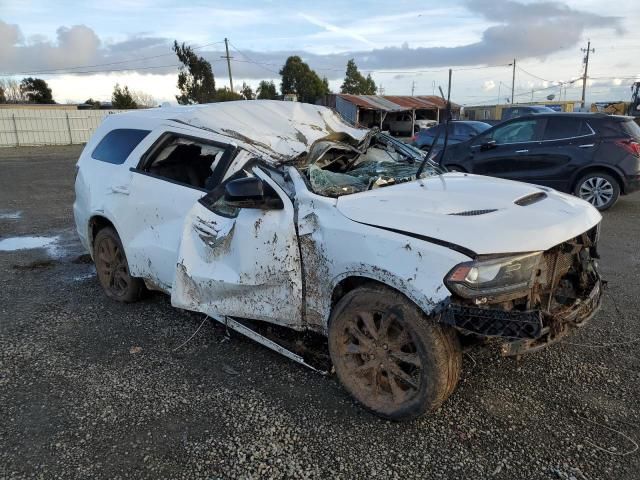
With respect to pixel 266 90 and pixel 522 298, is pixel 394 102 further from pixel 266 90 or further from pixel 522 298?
pixel 522 298

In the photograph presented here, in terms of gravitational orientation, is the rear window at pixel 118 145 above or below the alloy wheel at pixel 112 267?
above

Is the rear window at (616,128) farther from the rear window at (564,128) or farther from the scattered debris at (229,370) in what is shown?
the scattered debris at (229,370)

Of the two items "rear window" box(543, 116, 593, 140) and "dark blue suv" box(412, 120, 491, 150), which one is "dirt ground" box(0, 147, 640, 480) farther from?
"dark blue suv" box(412, 120, 491, 150)

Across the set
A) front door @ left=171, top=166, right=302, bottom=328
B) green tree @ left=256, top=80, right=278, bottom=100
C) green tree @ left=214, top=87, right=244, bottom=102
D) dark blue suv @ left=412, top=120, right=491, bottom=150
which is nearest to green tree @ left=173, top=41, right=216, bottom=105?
green tree @ left=214, top=87, right=244, bottom=102

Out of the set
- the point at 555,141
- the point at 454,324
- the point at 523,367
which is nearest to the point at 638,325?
the point at 523,367

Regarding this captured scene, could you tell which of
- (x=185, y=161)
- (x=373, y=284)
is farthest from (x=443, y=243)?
(x=185, y=161)

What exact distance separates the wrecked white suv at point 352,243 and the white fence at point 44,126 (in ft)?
106

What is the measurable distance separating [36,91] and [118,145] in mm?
69551

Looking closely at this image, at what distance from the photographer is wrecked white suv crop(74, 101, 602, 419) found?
2684 mm

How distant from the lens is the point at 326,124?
4.70m

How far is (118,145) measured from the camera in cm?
485

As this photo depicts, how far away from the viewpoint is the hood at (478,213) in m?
2.69

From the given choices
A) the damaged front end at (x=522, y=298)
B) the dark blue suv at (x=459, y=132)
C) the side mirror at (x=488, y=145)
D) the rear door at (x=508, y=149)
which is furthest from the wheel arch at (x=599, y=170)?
the damaged front end at (x=522, y=298)

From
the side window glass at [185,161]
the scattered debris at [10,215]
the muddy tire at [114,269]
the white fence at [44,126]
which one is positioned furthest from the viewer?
the white fence at [44,126]
